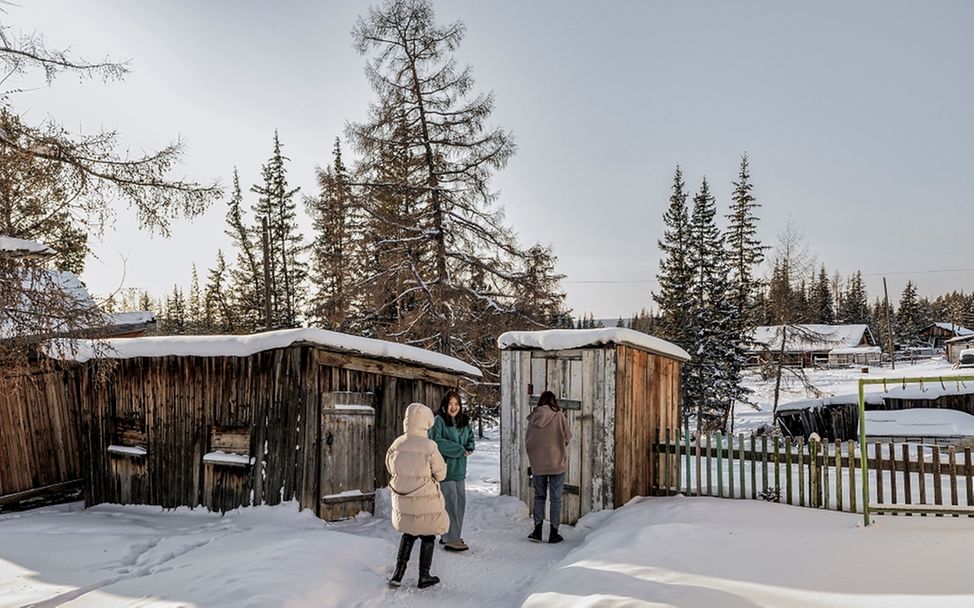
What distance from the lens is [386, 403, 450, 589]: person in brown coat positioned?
5.43 meters

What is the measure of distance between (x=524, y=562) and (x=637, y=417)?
2772 millimetres

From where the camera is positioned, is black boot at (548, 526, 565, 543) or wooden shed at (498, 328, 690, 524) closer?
black boot at (548, 526, 565, 543)

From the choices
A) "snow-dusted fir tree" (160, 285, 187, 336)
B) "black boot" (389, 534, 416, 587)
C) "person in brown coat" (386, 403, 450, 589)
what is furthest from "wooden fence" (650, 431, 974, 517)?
"snow-dusted fir tree" (160, 285, 187, 336)

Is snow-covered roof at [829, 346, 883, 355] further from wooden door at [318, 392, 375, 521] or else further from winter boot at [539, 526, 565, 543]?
wooden door at [318, 392, 375, 521]

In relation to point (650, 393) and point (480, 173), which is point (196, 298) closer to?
point (480, 173)

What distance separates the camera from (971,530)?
18.6 feet

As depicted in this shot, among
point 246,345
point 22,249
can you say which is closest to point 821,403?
point 246,345

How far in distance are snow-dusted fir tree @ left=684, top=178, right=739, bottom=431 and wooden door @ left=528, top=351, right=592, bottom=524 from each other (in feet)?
64.8

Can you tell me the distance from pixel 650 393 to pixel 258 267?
2853 centimetres

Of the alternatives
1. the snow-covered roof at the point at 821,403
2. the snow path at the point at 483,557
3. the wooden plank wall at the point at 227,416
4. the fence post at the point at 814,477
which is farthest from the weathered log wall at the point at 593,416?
the snow-covered roof at the point at 821,403

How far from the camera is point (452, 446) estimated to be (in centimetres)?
678

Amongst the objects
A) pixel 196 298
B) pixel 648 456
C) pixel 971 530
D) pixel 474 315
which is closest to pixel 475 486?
pixel 648 456

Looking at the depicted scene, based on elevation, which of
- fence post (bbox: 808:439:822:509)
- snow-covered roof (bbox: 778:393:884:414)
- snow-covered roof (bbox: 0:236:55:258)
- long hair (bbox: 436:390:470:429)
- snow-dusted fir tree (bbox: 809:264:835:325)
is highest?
snow-dusted fir tree (bbox: 809:264:835:325)

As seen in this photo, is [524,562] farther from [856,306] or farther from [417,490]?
[856,306]
